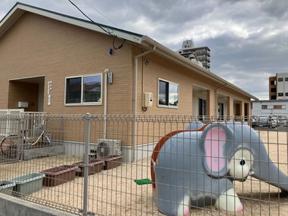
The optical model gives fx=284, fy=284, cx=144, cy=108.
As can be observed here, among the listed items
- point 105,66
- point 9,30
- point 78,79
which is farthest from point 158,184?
point 9,30

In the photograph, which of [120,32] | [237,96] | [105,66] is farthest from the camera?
[237,96]

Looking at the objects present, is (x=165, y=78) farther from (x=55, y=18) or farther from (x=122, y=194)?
(x=122, y=194)

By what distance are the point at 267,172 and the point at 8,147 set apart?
5592mm

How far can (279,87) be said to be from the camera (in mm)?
75125

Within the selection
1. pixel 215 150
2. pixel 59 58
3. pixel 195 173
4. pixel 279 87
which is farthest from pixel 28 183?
pixel 279 87

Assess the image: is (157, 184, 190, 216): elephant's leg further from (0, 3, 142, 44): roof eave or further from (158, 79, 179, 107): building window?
(158, 79, 179, 107): building window

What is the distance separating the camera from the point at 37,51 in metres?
11.2

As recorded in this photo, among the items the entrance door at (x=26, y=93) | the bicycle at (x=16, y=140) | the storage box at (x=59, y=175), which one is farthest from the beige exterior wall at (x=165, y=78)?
the entrance door at (x=26, y=93)

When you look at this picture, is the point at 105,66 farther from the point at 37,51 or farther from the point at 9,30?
the point at 9,30

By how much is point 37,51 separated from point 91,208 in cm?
876

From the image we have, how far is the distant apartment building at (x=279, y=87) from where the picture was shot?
242 feet

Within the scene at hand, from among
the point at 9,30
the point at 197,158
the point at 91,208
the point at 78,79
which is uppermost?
the point at 9,30

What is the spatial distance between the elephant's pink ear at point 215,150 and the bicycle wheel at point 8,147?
15.2 ft

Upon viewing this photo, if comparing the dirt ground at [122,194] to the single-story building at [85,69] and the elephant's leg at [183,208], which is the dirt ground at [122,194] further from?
the single-story building at [85,69]
